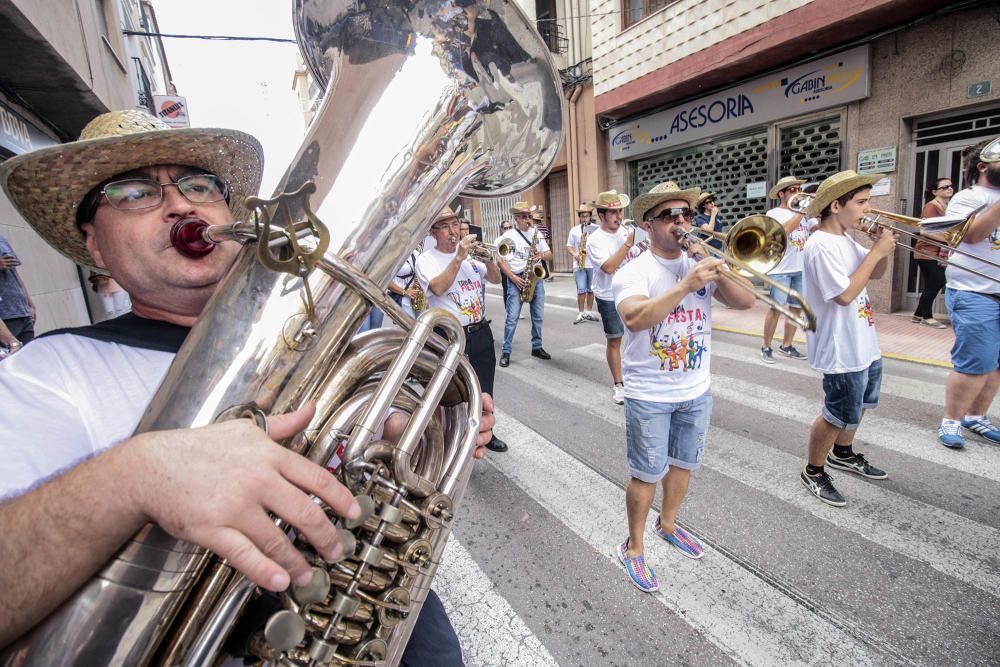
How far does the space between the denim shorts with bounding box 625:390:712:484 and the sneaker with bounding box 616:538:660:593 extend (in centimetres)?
41

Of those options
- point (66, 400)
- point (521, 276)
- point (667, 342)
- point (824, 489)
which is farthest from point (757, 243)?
point (521, 276)

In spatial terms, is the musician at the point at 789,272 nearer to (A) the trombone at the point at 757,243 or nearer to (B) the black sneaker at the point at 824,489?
(B) the black sneaker at the point at 824,489

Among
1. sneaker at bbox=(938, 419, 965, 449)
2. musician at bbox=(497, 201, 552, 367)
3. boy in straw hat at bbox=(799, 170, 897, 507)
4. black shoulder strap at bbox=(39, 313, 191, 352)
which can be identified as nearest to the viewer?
black shoulder strap at bbox=(39, 313, 191, 352)

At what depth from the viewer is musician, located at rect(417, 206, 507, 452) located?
3.70 meters

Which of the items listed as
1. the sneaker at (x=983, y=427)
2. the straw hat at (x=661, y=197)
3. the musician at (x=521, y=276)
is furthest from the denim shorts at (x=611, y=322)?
the sneaker at (x=983, y=427)

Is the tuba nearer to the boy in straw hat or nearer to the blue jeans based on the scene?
the boy in straw hat

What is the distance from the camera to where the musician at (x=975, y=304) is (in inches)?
127

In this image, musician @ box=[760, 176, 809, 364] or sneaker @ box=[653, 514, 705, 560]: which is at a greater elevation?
musician @ box=[760, 176, 809, 364]

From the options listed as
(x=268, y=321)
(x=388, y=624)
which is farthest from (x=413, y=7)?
(x=388, y=624)

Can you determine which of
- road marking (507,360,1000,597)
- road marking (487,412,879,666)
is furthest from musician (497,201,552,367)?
road marking (487,412,879,666)

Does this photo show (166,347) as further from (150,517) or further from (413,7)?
(413,7)

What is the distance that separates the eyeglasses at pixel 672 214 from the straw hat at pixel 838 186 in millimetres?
1109

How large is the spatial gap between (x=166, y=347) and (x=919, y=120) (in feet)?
31.5

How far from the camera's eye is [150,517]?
678mm
